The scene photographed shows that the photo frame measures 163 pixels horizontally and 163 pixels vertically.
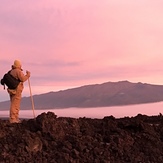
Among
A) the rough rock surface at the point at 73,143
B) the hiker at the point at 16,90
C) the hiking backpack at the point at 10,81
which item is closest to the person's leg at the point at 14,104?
the hiker at the point at 16,90

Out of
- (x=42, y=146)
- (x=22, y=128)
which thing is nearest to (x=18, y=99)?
(x=22, y=128)

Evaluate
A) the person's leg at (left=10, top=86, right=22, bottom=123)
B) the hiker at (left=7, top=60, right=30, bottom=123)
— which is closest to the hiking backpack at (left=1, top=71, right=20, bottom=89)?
the hiker at (left=7, top=60, right=30, bottom=123)

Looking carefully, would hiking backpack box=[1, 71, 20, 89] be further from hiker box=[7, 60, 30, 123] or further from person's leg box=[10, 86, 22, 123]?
person's leg box=[10, 86, 22, 123]

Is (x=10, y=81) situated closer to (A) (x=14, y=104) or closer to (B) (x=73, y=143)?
(A) (x=14, y=104)

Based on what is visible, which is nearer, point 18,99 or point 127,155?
point 127,155

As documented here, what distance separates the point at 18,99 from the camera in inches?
570

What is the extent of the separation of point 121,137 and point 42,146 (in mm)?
2578

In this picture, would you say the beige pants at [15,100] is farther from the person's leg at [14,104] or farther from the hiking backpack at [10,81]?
the hiking backpack at [10,81]

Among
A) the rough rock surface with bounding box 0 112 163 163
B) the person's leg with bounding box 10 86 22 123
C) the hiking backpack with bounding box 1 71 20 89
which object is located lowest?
the rough rock surface with bounding box 0 112 163 163

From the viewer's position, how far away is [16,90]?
14312 mm

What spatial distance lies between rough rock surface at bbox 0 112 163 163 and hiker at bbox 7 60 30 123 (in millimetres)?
1378

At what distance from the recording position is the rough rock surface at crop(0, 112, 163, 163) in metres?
10.5

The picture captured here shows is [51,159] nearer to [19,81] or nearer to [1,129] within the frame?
[1,129]

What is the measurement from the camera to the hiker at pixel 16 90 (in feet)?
46.5
